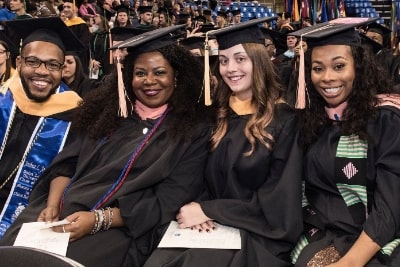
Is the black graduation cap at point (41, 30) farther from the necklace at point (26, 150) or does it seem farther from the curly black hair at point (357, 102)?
the curly black hair at point (357, 102)

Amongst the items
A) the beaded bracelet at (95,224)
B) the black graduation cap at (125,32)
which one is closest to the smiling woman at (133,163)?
the beaded bracelet at (95,224)

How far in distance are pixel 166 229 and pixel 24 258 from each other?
1.38 metres

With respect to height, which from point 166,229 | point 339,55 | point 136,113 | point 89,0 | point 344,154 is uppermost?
point 89,0

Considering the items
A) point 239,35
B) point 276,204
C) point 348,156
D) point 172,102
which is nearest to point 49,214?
point 172,102

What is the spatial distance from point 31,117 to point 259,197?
4.80 feet

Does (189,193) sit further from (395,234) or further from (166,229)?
(395,234)

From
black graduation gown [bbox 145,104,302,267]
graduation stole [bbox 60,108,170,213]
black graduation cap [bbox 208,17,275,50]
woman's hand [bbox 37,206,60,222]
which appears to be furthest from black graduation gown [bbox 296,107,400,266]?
woman's hand [bbox 37,206,60,222]

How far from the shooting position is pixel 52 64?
2967 mm

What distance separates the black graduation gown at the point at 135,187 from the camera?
250cm

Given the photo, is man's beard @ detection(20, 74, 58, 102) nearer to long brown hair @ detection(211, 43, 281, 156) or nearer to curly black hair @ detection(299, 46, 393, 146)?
long brown hair @ detection(211, 43, 281, 156)

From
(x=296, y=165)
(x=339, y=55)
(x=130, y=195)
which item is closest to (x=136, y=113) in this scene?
(x=130, y=195)

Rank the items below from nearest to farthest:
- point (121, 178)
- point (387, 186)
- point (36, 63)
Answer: point (387, 186), point (121, 178), point (36, 63)

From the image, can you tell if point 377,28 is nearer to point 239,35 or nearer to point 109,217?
point 239,35

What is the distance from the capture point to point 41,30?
9.80 feet
